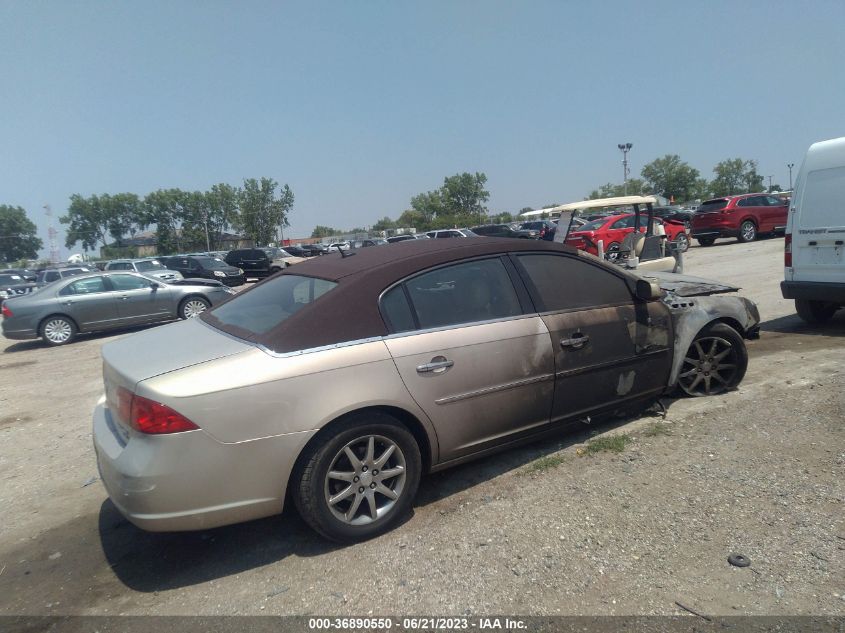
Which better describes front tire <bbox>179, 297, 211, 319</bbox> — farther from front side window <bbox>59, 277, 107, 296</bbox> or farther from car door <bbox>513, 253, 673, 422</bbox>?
car door <bbox>513, 253, 673, 422</bbox>

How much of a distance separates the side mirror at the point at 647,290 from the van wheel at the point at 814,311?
4.23 metres

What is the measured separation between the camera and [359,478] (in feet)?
10.1

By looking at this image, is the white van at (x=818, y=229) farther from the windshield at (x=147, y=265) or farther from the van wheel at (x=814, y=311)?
the windshield at (x=147, y=265)

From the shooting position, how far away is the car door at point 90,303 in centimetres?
1173

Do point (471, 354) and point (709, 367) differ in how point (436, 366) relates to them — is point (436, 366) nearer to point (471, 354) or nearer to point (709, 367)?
point (471, 354)

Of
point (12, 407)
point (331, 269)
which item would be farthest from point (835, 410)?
point (12, 407)

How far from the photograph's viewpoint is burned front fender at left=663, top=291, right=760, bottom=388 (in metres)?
4.55

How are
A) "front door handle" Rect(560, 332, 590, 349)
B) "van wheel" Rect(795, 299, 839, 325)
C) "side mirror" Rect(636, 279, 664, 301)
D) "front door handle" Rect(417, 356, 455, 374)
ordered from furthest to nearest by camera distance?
"van wheel" Rect(795, 299, 839, 325) → "side mirror" Rect(636, 279, 664, 301) → "front door handle" Rect(560, 332, 590, 349) → "front door handle" Rect(417, 356, 455, 374)

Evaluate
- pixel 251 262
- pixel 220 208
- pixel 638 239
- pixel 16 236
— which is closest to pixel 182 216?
pixel 220 208

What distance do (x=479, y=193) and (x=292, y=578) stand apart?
3865 inches

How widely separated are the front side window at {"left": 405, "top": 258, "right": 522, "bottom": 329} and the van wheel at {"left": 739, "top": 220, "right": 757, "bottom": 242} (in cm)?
2148

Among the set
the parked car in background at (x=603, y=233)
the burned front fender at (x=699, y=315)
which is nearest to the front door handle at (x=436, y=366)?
the burned front fender at (x=699, y=315)

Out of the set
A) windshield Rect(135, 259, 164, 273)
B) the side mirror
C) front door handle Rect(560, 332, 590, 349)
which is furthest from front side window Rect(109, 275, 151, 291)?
windshield Rect(135, 259, 164, 273)

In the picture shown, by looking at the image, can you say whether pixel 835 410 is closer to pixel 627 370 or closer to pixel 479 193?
pixel 627 370
